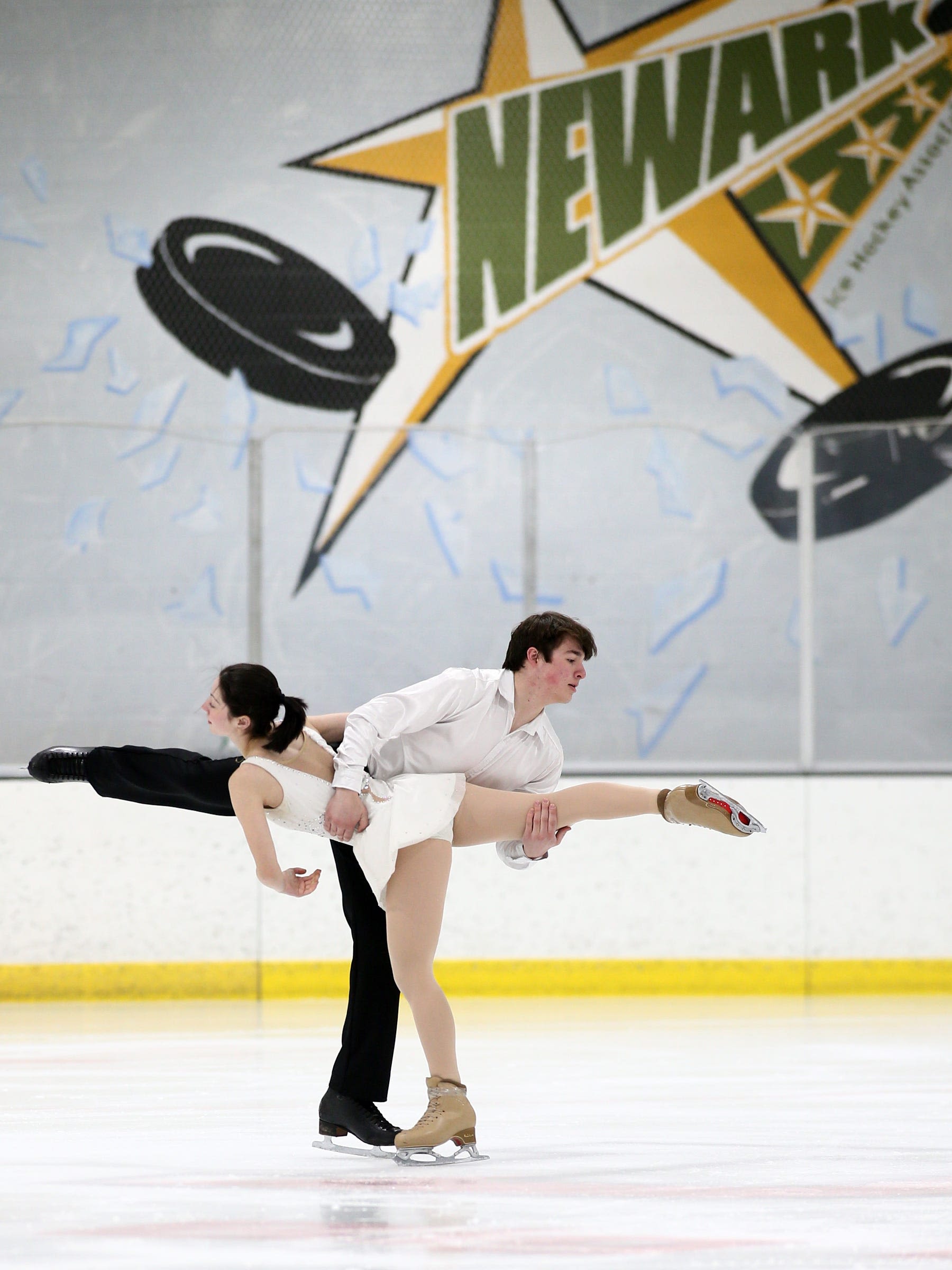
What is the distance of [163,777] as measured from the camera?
11.5ft

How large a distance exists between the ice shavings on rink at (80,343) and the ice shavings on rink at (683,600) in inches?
112

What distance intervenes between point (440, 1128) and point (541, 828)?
0.59 metres

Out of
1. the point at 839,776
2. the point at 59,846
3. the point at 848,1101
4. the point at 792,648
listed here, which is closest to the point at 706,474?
the point at 792,648

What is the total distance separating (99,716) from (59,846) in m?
0.74

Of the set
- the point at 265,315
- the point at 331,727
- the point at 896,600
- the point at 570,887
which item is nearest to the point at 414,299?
the point at 265,315

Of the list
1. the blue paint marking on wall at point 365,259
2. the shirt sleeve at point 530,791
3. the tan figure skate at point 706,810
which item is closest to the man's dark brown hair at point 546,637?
the shirt sleeve at point 530,791

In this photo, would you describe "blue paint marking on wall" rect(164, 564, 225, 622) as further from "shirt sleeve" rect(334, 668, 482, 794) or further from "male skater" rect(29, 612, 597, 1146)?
"shirt sleeve" rect(334, 668, 482, 794)

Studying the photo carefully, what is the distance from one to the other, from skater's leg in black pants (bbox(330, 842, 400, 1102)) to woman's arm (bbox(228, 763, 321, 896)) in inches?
6.2

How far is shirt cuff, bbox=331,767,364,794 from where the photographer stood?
10.8ft

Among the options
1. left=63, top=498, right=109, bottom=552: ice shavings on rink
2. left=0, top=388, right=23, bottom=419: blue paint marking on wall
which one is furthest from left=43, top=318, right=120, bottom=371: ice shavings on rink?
left=63, top=498, right=109, bottom=552: ice shavings on rink

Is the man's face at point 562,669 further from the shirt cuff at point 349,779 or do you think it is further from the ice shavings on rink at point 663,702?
the ice shavings on rink at point 663,702

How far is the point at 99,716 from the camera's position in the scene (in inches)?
278

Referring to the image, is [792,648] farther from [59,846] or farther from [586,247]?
[59,846]

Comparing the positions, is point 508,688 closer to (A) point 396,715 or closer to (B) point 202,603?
(A) point 396,715
